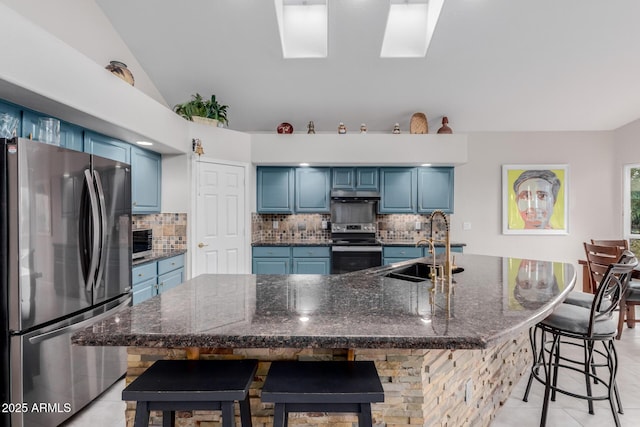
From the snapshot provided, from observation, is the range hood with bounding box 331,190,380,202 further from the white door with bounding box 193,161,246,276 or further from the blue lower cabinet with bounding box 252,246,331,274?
the white door with bounding box 193,161,246,276

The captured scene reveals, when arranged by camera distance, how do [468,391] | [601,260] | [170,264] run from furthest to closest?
1. [170,264]
2. [601,260]
3. [468,391]

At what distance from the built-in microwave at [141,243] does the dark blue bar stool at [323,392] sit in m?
2.47

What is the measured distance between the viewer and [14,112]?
199 cm

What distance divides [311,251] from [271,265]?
0.58 meters

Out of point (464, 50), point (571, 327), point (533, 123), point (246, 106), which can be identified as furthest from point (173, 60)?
point (533, 123)

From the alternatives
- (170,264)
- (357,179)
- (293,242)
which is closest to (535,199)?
(357,179)

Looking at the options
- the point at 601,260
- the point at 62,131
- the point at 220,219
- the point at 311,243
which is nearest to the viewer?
the point at 62,131

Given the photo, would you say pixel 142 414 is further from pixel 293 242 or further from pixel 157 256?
pixel 293 242

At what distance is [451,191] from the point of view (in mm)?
4617

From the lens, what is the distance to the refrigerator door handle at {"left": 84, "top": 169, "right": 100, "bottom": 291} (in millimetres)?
2074

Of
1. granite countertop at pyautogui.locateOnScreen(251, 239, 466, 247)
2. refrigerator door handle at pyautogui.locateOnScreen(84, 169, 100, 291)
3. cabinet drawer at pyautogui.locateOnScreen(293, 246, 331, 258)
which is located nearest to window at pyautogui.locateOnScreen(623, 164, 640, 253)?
granite countertop at pyautogui.locateOnScreen(251, 239, 466, 247)

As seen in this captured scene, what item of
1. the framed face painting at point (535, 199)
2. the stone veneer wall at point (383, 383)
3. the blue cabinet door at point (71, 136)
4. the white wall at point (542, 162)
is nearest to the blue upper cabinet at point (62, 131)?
the blue cabinet door at point (71, 136)

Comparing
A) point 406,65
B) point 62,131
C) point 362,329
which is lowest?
point 362,329

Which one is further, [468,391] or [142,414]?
[468,391]
